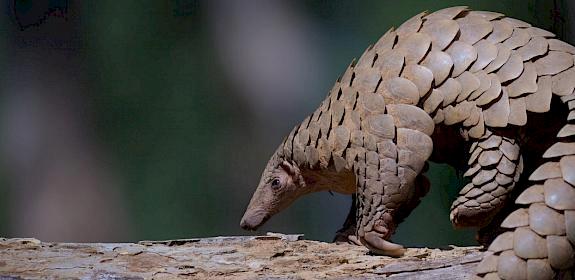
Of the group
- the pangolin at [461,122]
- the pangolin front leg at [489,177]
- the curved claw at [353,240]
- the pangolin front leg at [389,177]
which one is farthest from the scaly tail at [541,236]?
the curved claw at [353,240]

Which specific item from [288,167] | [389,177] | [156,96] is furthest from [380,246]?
[156,96]

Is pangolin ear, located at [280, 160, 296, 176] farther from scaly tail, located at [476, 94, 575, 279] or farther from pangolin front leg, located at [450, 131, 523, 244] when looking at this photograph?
scaly tail, located at [476, 94, 575, 279]

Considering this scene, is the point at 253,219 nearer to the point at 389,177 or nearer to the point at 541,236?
the point at 389,177

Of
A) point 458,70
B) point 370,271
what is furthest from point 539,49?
point 370,271

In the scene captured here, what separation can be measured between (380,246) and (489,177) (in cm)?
40

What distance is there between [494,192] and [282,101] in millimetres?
1225

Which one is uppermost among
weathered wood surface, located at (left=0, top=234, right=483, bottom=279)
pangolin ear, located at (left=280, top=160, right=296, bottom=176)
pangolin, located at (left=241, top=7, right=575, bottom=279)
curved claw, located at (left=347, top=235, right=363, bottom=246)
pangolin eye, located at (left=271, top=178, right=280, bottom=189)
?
pangolin, located at (left=241, top=7, right=575, bottom=279)

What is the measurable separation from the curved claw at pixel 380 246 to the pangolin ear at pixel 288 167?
1.48 ft

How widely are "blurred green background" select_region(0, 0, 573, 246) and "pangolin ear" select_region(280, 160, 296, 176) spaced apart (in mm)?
444

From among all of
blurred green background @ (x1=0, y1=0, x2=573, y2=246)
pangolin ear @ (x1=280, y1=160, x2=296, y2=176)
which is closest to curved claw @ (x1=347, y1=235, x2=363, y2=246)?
pangolin ear @ (x1=280, y1=160, x2=296, y2=176)

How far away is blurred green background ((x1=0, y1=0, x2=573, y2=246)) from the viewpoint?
3094 mm

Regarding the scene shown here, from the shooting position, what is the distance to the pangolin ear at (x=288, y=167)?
2.73 metres

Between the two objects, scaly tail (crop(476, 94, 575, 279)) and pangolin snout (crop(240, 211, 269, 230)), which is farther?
pangolin snout (crop(240, 211, 269, 230))

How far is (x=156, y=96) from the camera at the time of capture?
3150 millimetres
